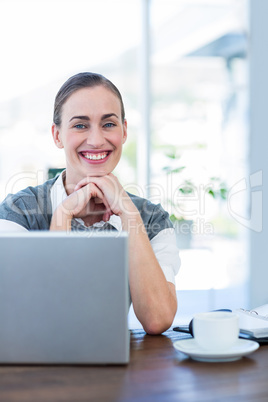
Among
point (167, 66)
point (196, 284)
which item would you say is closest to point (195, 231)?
point (196, 284)

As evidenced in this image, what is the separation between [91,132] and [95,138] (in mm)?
30

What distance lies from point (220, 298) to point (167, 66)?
2038 millimetres

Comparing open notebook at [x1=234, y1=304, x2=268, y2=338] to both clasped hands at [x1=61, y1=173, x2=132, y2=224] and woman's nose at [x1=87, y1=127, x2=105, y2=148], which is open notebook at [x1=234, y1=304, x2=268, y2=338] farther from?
woman's nose at [x1=87, y1=127, x2=105, y2=148]

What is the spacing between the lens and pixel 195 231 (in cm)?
432

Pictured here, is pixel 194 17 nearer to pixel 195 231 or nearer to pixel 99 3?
pixel 99 3

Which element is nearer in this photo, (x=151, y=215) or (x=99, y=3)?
(x=151, y=215)

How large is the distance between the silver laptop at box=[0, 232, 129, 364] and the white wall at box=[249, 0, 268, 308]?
3277mm

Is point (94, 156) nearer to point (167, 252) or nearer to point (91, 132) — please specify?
point (91, 132)

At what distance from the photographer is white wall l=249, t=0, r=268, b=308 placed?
13.6ft

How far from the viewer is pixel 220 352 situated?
3.56 ft

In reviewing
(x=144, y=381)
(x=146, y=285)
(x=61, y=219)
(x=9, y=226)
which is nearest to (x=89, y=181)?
(x=61, y=219)

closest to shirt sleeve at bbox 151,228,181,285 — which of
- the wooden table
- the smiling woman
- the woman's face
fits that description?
the smiling woman

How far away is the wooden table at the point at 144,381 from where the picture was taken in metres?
0.90

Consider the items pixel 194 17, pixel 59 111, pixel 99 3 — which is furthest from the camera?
pixel 194 17
